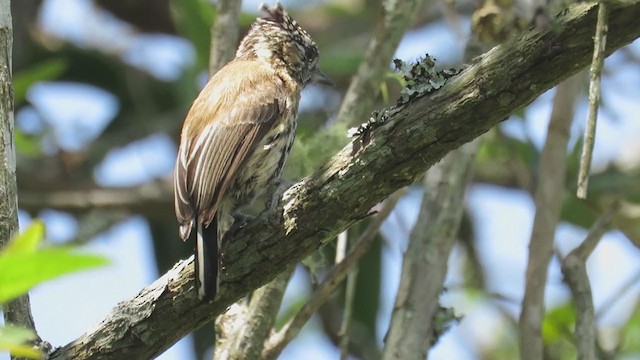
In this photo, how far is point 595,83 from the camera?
10.3 ft

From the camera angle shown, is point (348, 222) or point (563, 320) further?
point (563, 320)

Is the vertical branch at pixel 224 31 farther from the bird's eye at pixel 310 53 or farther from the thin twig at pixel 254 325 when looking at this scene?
the thin twig at pixel 254 325

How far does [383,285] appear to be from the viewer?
7945mm

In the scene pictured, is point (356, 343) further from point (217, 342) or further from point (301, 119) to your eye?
point (217, 342)

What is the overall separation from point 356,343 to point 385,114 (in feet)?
12.5

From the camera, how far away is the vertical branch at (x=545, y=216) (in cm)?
488

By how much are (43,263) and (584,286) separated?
343cm

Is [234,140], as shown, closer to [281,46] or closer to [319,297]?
[319,297]

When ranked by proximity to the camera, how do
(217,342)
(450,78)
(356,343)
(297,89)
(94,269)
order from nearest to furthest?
(94,269) → (450,78) → (217,342) → (297,89) → (356,343)

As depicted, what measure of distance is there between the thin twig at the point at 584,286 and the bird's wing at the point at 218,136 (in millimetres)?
1514

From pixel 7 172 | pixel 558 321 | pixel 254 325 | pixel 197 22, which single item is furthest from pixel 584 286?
pixel 197 22

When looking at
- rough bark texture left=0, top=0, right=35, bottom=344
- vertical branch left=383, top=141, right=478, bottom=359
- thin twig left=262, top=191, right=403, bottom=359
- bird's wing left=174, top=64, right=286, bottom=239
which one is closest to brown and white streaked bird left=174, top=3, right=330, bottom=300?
bird's wing left=174, top=64, right=286, bottom=239

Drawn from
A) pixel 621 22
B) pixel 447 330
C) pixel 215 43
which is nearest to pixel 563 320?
pixel 447 330

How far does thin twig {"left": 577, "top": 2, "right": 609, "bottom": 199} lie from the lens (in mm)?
3061
